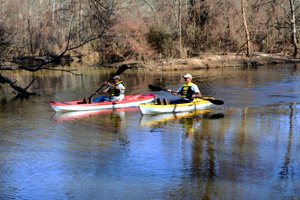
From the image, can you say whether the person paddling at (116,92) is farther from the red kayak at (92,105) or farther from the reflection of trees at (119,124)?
the reflection of trees at (119,124)

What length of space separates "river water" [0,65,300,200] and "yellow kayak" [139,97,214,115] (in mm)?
299

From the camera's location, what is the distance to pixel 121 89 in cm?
1672

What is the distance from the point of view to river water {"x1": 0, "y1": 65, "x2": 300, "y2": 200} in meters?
8.26

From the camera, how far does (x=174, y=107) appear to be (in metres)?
15.4

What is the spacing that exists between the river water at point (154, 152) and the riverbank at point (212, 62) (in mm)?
13564

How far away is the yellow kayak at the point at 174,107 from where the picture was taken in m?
15.1

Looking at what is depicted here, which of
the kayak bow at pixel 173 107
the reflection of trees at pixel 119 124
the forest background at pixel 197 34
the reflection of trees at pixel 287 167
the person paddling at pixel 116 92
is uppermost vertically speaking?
the forest background at pixel 197 34

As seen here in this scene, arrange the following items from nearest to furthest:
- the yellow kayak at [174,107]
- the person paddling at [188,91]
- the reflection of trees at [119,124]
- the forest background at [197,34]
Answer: the reflection of trees at [119,124] → the yellow kayak at [174,107] → the person paddling at [188,91] → the forest background at [197,34]

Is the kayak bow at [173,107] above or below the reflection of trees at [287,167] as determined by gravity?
above

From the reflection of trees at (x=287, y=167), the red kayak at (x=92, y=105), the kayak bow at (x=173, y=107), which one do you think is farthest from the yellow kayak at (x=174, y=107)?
the reflection of trees at (x=287, y=167)

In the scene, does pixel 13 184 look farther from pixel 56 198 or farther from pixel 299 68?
pixel 299 68

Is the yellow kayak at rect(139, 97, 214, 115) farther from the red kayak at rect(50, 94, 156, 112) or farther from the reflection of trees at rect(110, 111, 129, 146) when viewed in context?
the red kayak at rect(50, 94, 156, 112)

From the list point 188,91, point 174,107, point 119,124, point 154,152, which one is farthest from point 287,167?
point 188,91

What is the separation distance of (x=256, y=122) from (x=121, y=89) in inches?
202
